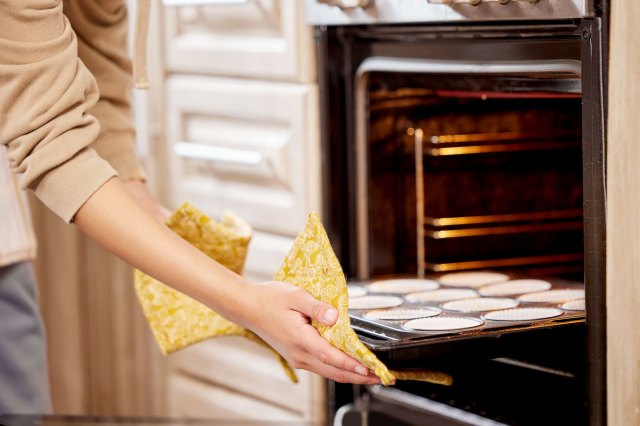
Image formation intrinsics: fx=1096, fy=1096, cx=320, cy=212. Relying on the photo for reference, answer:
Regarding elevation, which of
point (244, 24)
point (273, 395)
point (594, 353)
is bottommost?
point (273, 395)

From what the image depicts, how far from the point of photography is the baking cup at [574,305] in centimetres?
A: 109

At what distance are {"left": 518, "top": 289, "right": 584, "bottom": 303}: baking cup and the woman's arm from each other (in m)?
0.29

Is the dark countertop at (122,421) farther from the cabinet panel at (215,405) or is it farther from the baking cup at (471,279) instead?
the baking cup at (471,279)

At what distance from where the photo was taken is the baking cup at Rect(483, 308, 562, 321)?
41.1 inches

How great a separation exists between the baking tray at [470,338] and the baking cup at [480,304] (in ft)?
0.08

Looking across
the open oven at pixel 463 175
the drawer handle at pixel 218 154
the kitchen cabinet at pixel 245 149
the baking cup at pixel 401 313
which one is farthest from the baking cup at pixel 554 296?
the drawer handle at pixel 218 154

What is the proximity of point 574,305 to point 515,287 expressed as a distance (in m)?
0.13

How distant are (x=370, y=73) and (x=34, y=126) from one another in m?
0.49

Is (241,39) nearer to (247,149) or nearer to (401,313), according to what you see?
(247,149)

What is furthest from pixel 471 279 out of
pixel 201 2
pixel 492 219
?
pixel 201 2

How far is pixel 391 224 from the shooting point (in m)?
1.43

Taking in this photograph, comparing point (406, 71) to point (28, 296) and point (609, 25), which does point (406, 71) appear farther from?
point (28, 296)

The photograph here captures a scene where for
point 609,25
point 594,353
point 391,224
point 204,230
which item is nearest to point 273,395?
point 391,224

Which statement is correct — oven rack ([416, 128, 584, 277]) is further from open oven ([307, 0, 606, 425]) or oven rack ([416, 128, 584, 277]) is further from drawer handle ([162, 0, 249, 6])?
drawer handle ([162, 0, 249, 6])
